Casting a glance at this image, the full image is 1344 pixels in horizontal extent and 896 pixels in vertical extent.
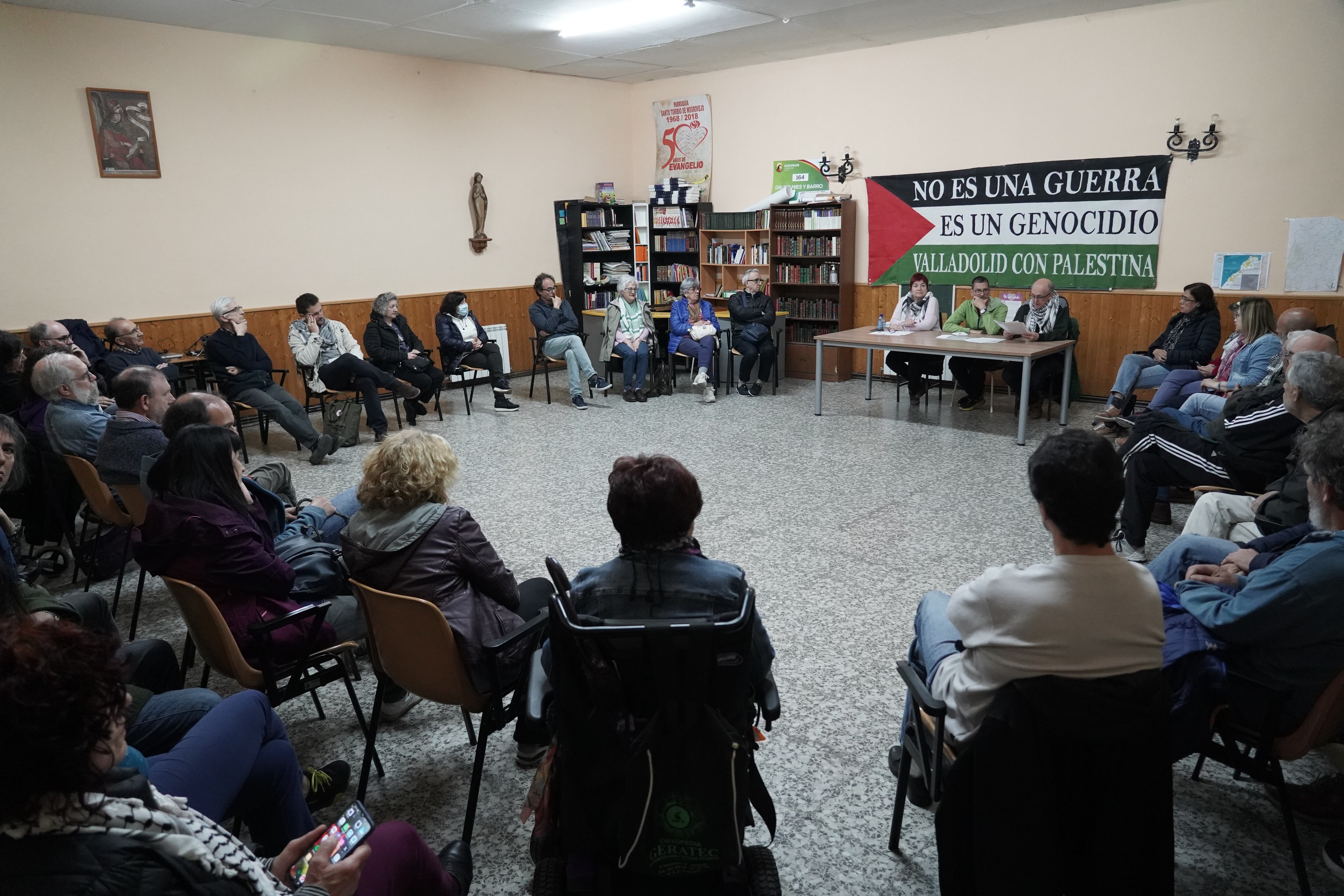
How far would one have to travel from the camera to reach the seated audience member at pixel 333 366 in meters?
6.76

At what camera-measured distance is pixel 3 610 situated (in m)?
1.95

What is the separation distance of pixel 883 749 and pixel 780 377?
685cm

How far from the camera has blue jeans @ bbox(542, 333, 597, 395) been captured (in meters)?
7.92

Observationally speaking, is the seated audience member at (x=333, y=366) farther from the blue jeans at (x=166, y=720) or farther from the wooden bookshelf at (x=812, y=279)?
the blue jeans at (x=166, y=720)

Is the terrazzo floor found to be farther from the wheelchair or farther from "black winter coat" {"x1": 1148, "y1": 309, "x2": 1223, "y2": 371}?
"black winter coat" {"x1": 1148, "y1": 309, "x2": 1223, "y2": 371}

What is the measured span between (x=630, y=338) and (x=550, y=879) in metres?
6.65

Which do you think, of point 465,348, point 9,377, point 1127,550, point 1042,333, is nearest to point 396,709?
→ point 1127,550

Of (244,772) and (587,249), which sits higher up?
(587,249)

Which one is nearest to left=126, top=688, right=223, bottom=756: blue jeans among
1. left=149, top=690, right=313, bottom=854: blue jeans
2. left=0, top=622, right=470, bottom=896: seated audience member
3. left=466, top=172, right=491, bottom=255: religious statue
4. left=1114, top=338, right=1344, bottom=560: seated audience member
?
left=149, top=690, right=313, bottom=854: blue jeans

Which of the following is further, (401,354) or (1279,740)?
(401,354)

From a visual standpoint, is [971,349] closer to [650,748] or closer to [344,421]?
[344,421]

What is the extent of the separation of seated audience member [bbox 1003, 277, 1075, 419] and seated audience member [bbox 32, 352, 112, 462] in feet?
19.9

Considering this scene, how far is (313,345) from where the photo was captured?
6.82 meters

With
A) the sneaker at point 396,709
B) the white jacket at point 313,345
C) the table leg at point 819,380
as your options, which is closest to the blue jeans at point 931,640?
the sneaker at point 396,709
